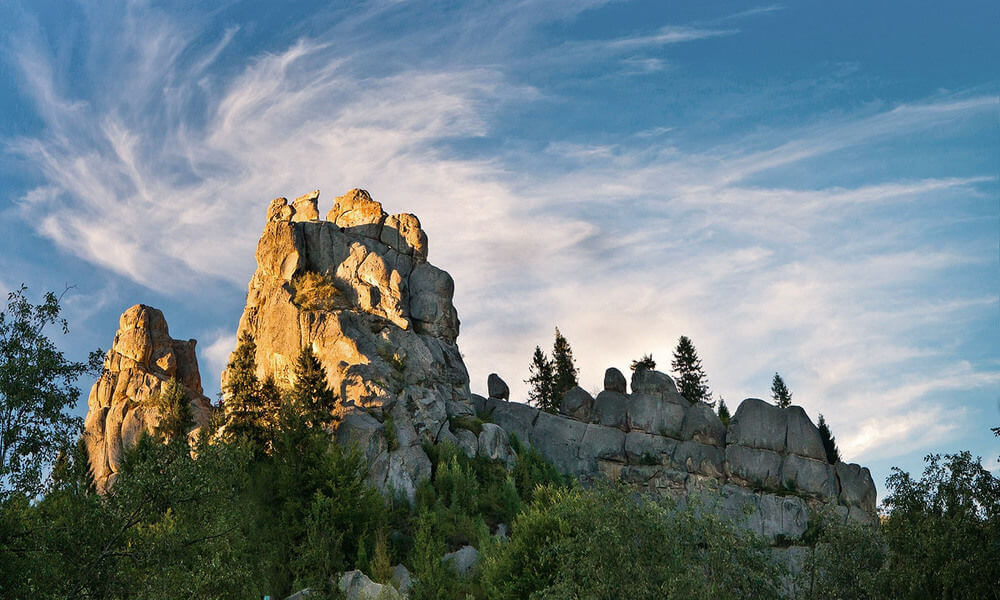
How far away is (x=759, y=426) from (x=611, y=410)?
16.6 metres

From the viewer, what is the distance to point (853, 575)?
139ft

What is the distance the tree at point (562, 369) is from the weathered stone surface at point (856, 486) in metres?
34.7

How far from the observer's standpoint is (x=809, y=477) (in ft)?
297

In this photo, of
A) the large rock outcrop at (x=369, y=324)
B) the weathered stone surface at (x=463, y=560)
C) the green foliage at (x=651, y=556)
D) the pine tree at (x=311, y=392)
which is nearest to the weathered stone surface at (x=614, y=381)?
the large rock outcrop at (x=369, y=324)

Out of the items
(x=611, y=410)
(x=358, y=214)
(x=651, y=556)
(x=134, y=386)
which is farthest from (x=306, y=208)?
(x=651, y=556)

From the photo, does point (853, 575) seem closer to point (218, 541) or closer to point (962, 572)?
point (962, 572)

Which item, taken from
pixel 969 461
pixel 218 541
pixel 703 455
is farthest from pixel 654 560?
pixel 703 455

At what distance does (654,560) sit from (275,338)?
59.1m

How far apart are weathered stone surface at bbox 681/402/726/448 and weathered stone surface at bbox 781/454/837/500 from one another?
24.6 feet

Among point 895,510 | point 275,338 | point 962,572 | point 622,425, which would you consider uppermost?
point 275,338

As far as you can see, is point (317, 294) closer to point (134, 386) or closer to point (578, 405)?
point (134, 386)

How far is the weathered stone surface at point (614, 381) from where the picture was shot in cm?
10100

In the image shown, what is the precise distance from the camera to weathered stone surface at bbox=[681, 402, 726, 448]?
9481 cm

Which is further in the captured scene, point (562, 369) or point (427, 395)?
point (562, 369)
